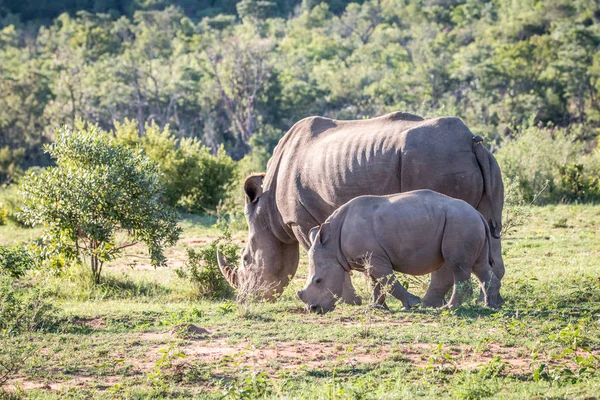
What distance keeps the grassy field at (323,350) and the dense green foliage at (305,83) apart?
77.9ft

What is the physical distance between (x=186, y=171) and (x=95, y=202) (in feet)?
31.5

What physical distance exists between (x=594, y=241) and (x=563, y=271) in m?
3.13

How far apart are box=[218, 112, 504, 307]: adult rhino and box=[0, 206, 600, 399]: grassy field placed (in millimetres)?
506

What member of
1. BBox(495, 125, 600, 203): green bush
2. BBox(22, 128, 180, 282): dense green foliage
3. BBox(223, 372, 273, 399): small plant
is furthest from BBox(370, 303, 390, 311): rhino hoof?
BBox(495, 125, 600, 203): green bush

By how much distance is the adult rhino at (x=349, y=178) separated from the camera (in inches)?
393

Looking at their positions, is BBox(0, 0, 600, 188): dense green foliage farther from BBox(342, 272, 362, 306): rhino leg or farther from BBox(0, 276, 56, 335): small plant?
BBox(0, 276, 56, 335): small plant

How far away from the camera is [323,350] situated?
8031 mm

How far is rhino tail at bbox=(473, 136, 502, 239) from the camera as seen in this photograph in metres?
9.95

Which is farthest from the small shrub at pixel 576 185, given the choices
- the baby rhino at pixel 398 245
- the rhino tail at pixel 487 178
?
the baby rhino at pixel 398 245

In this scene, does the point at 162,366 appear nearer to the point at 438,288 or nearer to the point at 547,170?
the point at 438,288

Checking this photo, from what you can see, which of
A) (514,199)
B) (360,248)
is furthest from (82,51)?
(360,248)

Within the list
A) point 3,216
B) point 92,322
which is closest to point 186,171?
point 3,216

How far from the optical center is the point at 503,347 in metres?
7.98

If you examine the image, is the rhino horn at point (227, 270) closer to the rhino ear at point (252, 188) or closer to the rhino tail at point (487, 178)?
the rhino ear at point (252, 188)
